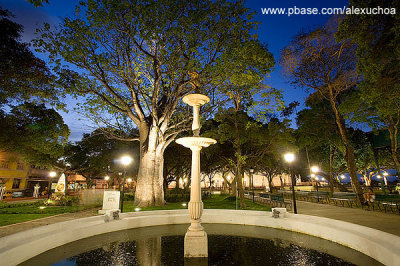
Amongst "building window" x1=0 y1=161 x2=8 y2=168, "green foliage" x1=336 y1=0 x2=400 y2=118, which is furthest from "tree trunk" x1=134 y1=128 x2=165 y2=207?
"building window" x1=0 y1=161 x2=8 y2=168

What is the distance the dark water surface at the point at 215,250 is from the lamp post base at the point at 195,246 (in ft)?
0.67

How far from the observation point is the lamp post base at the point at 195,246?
517cm

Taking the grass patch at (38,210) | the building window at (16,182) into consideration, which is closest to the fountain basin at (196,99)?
the grass patch at (38,210)

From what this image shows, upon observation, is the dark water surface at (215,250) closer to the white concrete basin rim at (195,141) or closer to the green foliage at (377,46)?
the white concrete basin rim at (195,141)

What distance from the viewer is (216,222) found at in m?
9.38

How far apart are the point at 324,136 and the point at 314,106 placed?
13.8ft

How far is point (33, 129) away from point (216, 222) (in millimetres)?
17529

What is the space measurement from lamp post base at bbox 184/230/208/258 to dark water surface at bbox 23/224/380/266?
20 cm

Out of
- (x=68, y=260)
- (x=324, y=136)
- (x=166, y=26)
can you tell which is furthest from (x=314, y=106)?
(x=68, y=260)

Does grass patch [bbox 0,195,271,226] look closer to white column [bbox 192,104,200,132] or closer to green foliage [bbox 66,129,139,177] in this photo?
white column [bbox 192,104,200,132]

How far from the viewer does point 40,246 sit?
5.65 meters

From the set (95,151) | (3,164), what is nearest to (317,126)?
(95,151)

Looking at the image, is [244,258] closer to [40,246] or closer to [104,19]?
[40,246]

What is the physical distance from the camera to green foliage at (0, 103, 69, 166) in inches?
631
